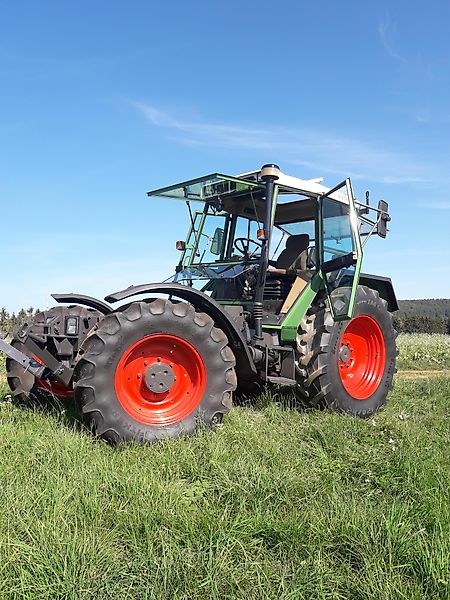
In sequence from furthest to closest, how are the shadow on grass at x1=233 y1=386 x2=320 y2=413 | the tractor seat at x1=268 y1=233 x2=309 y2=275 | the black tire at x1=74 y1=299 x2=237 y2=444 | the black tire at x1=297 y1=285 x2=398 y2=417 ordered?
the tractor seat at x1=268 y1=233 x2=309 y2=275, the shadow on grass at x1=233 y1=386 x2=320 y2=413, the black tire at x1=297 y1=285 x2=398 y2=417, the black tire at x1=74 y1=299 x2=237 y2=444

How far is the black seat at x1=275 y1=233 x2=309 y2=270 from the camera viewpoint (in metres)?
6.30

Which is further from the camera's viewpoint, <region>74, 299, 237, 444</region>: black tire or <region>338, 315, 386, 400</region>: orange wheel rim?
<region>338, 315, 386, 400</region>: orange wheel rim

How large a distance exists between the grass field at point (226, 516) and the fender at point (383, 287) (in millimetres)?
2629

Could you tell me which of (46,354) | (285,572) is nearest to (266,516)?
(285,572)

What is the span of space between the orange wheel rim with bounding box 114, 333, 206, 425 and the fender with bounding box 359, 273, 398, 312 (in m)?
2.85

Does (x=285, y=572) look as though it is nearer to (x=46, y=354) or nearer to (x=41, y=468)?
(x=41, y=468)

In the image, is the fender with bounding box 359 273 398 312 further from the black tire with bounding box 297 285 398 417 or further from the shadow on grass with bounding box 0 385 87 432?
the shadow on grass with bounding box 0 385 87 432

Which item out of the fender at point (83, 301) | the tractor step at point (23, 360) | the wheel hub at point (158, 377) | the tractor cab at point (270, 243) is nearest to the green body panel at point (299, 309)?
the tractor cab at point (270, 243)

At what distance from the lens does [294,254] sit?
636 cm

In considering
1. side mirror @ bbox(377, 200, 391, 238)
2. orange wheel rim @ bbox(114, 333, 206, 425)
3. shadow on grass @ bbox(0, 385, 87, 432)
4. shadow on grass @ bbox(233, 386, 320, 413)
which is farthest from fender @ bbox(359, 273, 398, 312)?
shadow on grass @ bbox(0, 385, 87, 432)

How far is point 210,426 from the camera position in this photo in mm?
4434

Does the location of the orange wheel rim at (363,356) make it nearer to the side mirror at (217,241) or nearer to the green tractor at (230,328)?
the green tractor at (230,328)

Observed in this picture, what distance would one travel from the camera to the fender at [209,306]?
450cm

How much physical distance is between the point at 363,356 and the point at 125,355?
10.6ft
